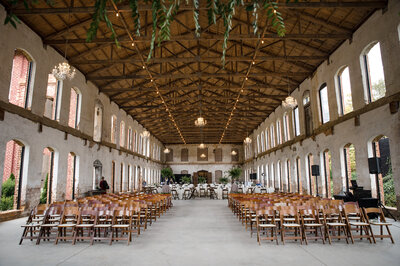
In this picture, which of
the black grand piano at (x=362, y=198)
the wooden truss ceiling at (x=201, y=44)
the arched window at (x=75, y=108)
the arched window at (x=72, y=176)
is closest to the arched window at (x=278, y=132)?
the wooden truss ceiling at (x=201, y=44)

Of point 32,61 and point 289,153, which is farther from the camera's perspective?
Result: point 289,153

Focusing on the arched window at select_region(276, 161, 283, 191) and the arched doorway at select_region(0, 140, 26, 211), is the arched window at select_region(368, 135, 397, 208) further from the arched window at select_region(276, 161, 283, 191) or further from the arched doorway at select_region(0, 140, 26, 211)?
the arched doorway at select_region(0, 140, 26, 211)

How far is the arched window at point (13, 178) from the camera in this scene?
9.09 meters

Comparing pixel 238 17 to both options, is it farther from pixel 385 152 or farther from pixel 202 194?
pixel 202 194

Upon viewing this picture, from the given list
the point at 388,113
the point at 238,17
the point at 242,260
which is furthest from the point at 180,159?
the point at 242,260

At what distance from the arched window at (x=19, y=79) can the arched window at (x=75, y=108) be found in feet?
6.69

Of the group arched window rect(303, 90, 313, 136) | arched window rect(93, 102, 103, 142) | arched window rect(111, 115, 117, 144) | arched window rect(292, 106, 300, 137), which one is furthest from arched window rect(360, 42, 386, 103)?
arched window rect(111, 115, 117, 144)

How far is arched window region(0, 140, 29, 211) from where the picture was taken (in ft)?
29.8

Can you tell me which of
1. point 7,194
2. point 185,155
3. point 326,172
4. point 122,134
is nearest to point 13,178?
point 7,194

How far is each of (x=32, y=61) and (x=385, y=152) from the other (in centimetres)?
1872

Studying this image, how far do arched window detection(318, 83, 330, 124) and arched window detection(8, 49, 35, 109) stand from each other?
503 inches

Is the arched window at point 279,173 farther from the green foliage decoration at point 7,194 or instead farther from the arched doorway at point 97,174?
the green foliage decoration at point 7,194

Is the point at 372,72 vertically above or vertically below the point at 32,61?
below

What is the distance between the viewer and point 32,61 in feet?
31.8
